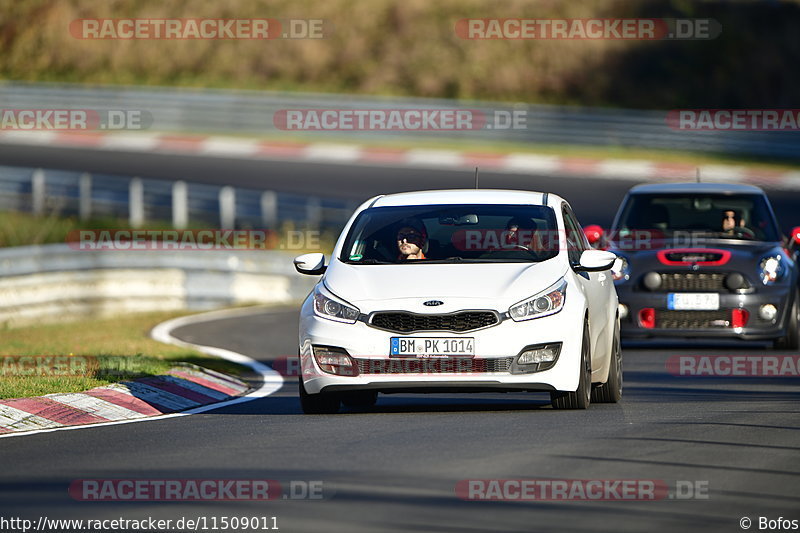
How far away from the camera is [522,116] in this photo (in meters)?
40.5

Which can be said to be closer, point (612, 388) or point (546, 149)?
point (612, 388)

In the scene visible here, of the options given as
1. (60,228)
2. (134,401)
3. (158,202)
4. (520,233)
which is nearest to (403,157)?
(158,202)

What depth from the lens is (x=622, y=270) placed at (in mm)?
16359

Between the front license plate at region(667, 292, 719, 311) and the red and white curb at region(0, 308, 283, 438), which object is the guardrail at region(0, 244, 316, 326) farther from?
the front license plate at region(667, 292, 719, 311)

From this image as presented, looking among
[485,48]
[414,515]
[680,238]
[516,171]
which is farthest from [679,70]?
[414,515]

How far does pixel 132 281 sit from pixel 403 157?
1764 centimetres

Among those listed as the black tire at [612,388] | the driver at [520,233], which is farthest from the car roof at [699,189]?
the driver at [520,233]

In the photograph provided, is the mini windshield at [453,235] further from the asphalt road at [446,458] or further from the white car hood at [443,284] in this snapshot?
the asphalt road at [446,458]

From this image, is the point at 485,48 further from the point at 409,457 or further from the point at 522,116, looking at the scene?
the point at 409,457

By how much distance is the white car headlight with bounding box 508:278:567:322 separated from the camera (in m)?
10.5

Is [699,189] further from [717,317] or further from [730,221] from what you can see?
[717,317]

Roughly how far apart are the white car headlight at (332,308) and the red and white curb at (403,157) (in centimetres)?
2487

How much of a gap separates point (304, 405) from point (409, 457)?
259 centimetres

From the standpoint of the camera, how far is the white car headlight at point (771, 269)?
16.2m
